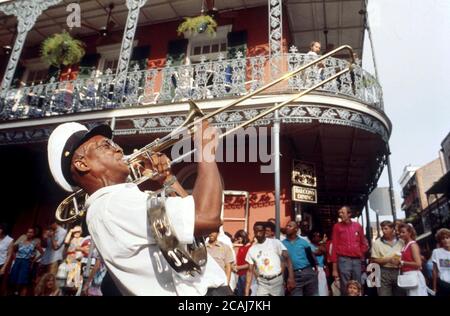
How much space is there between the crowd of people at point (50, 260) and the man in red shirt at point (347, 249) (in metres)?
4.50

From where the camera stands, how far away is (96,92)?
876cm

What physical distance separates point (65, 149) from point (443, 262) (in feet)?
19.0

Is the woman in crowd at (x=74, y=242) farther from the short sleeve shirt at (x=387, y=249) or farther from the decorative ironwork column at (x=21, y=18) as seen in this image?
the short sleeve shirt at (x=387, y=249)

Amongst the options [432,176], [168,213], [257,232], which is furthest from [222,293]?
[432,176]

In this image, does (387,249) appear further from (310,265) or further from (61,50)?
(61,50)

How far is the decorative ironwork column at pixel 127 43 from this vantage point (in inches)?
320

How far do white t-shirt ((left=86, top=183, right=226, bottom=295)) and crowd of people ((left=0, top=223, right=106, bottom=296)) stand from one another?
5.44 m

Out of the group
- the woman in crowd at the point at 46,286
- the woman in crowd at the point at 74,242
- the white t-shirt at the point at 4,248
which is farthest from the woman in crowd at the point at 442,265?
the white t-shirt at the point at 4,248

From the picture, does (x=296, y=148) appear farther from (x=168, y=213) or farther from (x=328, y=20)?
(x=168, y=213)

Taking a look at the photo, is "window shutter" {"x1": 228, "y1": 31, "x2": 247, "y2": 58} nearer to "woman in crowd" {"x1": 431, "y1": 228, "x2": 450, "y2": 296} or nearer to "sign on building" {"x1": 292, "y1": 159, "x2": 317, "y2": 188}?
"sign on building" {"x1": 292, "y1": 159, "x2": 317, "y2": 188}

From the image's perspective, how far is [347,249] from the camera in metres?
5.64

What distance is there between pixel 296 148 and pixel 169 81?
14.1ft

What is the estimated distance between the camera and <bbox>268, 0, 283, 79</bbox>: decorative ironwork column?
709cm

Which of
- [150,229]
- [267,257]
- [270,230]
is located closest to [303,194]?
[270,230]
